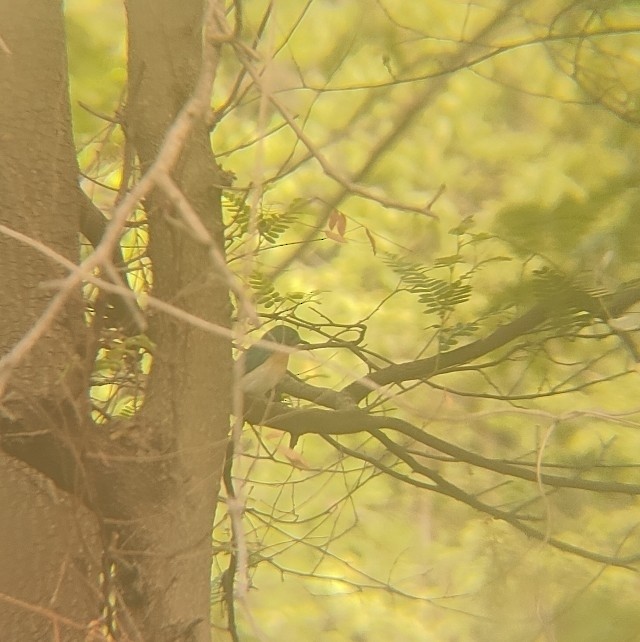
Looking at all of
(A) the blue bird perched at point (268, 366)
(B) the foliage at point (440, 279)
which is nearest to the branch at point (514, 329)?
(B) the foliage at point (440, 279)

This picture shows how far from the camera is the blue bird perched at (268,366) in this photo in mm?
1965

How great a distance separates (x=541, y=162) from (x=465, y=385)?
27.4 inches

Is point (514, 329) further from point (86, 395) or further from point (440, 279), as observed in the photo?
point (86, 395)

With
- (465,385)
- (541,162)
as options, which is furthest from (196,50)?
(465,385)

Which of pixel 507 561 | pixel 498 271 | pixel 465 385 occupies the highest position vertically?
pixel 498 271

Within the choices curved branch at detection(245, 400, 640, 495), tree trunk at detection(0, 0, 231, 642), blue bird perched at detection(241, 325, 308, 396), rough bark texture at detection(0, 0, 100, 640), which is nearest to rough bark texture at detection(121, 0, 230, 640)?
tree trunk at detection(0, 0, 231, 642)

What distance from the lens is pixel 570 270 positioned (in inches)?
62.1

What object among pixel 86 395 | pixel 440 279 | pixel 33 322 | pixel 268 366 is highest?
pixel 440 279

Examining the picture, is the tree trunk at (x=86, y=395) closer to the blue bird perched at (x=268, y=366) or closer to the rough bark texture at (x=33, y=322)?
the rough bark texture at (x=33, y=322)

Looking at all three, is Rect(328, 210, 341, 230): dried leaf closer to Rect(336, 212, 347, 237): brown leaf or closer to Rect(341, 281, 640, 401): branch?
Rect(336, 212, 347, 237): brown leaf

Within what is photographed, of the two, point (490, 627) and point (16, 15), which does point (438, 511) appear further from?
point (16, 15)

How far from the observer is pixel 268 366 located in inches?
81.1

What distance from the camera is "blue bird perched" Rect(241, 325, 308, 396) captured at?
1.97 meters

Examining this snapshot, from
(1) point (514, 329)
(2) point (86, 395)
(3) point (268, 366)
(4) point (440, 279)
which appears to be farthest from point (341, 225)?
(2) point (86, 395)
